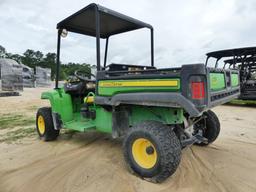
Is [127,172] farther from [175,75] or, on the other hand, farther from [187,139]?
[175,75]

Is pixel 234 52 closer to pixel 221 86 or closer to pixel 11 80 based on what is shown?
pixel 221 86

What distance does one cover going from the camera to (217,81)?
2924 mm

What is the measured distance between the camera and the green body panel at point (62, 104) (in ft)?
13.7

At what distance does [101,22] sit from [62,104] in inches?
62.4

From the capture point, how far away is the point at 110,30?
15.5 feet

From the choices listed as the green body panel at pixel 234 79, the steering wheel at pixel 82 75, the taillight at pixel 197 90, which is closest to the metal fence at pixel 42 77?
the steering wheel at pixel 82 75

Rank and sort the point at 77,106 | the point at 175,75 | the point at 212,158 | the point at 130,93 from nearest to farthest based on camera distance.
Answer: the point at 175,75, the point at 130,93, the point at 212,158, the point at 77,106

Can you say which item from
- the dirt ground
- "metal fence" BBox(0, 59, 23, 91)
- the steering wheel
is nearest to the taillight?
the dirt ground

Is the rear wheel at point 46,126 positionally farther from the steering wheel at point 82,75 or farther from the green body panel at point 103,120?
the green body panel at point 103,120

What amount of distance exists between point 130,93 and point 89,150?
1483mm

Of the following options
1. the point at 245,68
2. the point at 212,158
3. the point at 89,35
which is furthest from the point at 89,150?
the point at 245,68

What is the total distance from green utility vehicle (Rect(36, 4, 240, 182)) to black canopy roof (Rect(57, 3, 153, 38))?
2 centimetres

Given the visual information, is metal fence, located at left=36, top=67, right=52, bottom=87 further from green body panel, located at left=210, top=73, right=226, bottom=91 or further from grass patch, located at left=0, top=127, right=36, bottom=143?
green body panel, located at left=210, top=73, right=226, bottom=91

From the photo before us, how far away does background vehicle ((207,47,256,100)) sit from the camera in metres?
7.82
